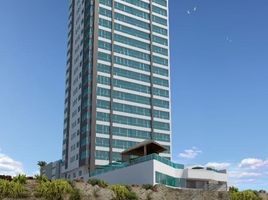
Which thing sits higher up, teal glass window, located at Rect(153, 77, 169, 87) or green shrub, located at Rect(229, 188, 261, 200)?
teal glass window, located at Rect(153, 77, 169, 87)

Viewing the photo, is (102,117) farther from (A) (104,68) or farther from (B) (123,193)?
(B) (123,193)

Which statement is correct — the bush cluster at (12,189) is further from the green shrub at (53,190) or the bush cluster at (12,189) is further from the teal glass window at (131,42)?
the teal glass window at (131,42)

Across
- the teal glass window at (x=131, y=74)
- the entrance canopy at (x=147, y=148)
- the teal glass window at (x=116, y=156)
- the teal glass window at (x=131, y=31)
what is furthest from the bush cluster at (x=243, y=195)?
the teal glass window at (x=131, y=31)

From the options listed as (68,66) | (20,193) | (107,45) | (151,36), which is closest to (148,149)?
(20,193)

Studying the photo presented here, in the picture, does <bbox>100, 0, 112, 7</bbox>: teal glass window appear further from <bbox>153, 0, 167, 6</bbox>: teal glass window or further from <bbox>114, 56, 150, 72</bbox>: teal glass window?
<bbox>153, 0, 167, 6</bbox>: teal glass window

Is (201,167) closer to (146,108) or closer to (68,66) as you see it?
(146,108)

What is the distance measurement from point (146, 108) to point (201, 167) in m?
44.4

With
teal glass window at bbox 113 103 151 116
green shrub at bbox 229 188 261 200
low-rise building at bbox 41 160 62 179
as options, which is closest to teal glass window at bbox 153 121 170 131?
teal glass window at bbox 113 103 151 116

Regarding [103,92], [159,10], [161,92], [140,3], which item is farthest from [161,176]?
[159,10]

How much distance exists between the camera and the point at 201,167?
A: 76.6 m

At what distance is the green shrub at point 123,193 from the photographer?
170 feet

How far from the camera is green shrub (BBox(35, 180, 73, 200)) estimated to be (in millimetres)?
46484

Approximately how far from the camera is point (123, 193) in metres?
52.3

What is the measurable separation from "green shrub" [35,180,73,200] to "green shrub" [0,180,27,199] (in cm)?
172
